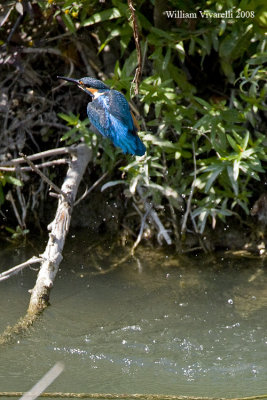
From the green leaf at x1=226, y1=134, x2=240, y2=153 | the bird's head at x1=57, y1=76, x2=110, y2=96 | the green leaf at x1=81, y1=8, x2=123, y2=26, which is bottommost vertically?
the green leaf at x1=226, y1=134, x2=240, y2=153

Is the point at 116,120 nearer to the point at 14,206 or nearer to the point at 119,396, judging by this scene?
the point at 119,396

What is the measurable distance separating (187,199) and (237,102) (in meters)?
0.62

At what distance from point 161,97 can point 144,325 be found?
121cm

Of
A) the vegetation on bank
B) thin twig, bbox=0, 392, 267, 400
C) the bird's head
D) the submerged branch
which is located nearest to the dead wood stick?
the submerged branch

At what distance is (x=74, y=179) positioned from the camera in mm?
3605

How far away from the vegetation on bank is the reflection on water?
284 millimetres

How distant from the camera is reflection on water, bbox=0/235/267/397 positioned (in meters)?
2.77

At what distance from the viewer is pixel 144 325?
10.8 feet

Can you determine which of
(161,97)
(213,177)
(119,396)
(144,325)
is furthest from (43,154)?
(119,396)

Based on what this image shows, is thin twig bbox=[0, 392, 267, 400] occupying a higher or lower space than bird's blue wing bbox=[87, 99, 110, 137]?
lower

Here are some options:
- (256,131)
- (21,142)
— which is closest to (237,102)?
(256,131)

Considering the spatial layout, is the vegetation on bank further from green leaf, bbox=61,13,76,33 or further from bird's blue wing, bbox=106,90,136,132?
bird's blue wing, bbox=106,90,136,132

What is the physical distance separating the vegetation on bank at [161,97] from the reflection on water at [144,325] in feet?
A: 0.93

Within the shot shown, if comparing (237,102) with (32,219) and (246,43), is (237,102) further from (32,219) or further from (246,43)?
(32,219)
